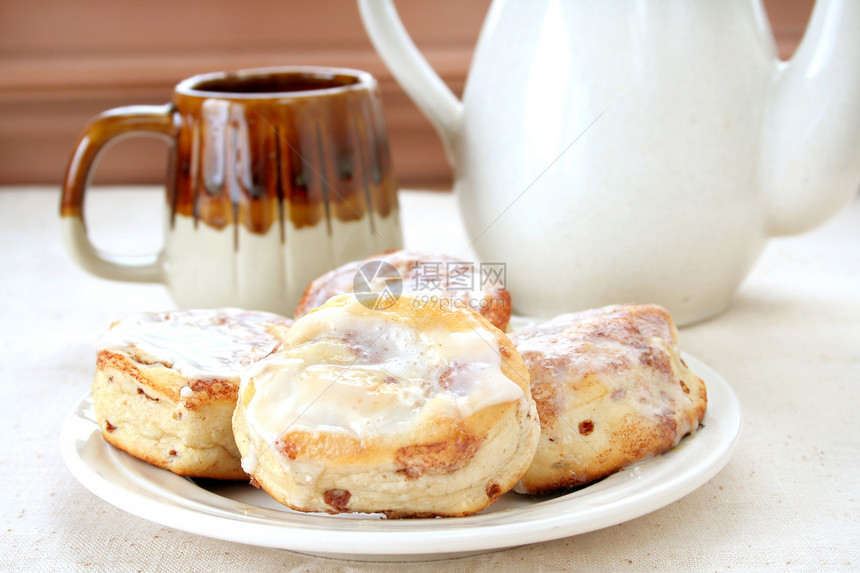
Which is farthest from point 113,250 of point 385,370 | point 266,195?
point 385,370

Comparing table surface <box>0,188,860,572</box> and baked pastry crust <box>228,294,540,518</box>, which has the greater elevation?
baked pastry crust <box>228,294,540,518</box>

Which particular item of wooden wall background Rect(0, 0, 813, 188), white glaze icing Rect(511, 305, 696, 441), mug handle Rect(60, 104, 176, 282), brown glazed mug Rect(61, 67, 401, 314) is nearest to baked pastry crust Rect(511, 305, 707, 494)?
white glaze icing Rect(511, 305, 696, 441)

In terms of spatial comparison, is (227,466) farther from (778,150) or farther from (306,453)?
(778,150)

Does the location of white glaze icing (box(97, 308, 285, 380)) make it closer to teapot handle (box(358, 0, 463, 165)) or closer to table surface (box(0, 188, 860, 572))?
table surface (box(0, 188, 860, 572))

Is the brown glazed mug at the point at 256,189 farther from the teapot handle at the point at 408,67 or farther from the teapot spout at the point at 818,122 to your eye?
the teapot spout at the point at 818,122

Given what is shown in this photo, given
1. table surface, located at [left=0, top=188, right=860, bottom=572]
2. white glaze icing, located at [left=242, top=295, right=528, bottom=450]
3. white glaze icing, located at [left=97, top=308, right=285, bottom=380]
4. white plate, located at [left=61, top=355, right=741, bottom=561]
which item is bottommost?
table surface, located at [left=0, top=188, right=860, bottom=572]

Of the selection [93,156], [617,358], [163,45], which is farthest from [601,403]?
[163,45]

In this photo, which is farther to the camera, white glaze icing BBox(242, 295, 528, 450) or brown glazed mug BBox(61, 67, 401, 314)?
brown glazed mug BBox(61, 67, 401, 314)
